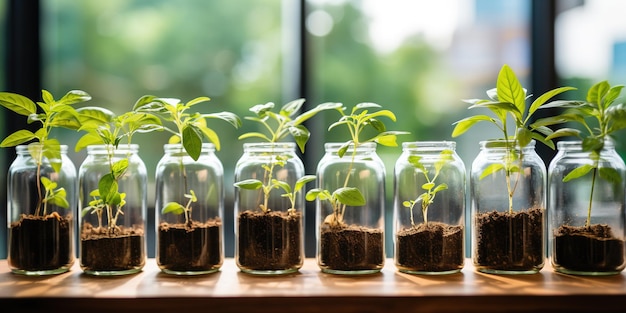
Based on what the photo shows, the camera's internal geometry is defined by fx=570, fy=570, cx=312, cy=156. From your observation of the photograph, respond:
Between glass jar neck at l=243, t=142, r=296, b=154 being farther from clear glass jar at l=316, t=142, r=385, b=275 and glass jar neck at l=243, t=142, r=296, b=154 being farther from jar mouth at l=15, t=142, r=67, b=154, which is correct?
jar mouth at l=15, t=142, r=67, b=154

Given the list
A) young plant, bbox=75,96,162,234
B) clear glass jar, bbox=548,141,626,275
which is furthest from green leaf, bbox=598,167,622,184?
young plant, bbox=75,96,162,234

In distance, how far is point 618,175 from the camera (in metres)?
1.14

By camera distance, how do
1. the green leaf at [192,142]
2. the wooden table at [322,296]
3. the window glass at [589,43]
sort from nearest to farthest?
the wooden table at [322,296]
the green leaf at [192,142]
the window glass at [589,43]

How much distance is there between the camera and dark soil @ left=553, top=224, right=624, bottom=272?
3.78 ft

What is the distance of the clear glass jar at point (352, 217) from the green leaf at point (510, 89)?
11.4 inches

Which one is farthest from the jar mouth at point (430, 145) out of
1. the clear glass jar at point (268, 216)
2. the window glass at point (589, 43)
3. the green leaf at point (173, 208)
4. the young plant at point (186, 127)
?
the window glass at point (589, 43)

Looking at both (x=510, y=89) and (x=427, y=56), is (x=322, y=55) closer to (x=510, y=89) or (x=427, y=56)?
(x=427, y=56)

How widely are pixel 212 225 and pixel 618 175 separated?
0.83 metres

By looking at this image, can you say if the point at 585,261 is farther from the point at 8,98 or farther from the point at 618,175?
the point at 8,98

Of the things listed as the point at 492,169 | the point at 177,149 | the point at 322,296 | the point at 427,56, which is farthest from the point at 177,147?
the point at 427,56

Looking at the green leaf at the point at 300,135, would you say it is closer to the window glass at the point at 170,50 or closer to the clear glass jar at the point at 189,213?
the clear glass jar at the point at 189,213

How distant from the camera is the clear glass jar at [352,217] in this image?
1.18 m

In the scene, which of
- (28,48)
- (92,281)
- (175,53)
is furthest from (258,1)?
(92,281)

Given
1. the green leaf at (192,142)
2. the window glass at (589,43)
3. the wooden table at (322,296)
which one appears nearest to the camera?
the wooden table at (322,296)
